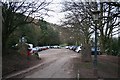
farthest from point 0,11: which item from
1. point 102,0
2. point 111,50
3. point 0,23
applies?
point 111,50

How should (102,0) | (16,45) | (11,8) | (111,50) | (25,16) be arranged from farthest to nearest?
1. (111,50)
2. (16,45)
3. (25,16)
4. (11,8)
5. (102,0)

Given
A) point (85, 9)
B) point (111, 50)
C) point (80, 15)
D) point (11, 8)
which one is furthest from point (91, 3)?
point (111, 50)

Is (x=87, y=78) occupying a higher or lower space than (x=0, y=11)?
lower

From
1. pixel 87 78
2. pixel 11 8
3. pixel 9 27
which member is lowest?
pixel 87 78

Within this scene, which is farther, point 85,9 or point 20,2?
point 85,9

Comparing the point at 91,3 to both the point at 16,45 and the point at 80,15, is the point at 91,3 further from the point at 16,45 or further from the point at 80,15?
the point at 16,45

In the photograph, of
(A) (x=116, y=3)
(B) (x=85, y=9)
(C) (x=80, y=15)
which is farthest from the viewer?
(C) (x=80, y=15)

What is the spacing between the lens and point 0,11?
28078 mm

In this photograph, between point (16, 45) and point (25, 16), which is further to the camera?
point (16, 45)

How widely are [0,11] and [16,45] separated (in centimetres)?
1650

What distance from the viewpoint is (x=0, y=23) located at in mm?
29203

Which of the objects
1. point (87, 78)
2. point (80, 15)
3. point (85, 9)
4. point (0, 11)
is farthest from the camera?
point (80, 15)

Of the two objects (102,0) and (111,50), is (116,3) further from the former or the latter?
(111,50)

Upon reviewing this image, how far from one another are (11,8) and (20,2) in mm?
1267
